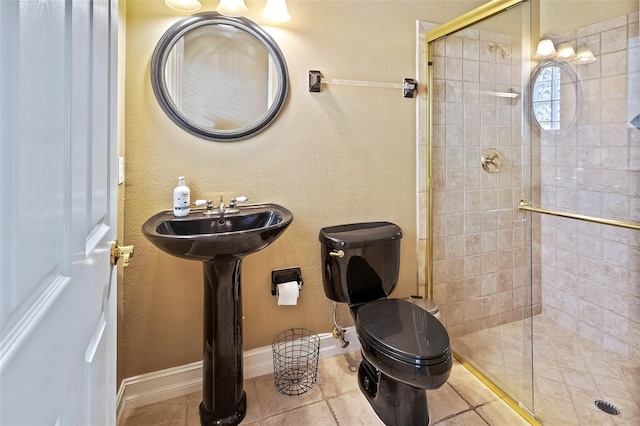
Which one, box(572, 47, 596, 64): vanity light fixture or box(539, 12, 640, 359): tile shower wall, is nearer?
box(539, 12, 640, 359): tile shower wall

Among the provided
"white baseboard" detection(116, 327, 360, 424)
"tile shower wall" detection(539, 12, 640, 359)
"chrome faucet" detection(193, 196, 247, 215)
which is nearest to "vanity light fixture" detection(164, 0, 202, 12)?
"chrome faucet" detection(193, 196, 247, 215)

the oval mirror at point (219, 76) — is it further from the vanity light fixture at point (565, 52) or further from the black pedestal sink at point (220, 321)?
the vanity light fixture at point (565, 52)

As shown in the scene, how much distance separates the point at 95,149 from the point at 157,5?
49.8 inches

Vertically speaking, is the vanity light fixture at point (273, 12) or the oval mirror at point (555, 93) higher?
the vanity light fixture at point (273, 12)

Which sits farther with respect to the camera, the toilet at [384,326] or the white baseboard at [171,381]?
the white baseboard at [171,381]

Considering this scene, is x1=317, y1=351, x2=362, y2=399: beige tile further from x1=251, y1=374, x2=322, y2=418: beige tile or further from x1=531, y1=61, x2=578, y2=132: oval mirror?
x1=531, y1=61, x2=578, y2=132: oval mirror

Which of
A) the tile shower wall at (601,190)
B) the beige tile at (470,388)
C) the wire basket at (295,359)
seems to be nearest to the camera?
the beige tile at (470,388)

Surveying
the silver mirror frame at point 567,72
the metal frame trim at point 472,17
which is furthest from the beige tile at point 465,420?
the metal frame trim at point 472,17

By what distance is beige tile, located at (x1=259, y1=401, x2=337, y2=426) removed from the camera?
5.00 ft

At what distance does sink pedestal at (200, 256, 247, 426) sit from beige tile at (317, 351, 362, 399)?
49 centimetres

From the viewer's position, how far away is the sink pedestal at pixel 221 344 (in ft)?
4.77

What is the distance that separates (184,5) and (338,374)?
2.02 metres

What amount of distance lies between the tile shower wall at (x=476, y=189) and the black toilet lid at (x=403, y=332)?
2.38ft

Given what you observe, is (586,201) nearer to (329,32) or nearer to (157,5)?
(329,32)
